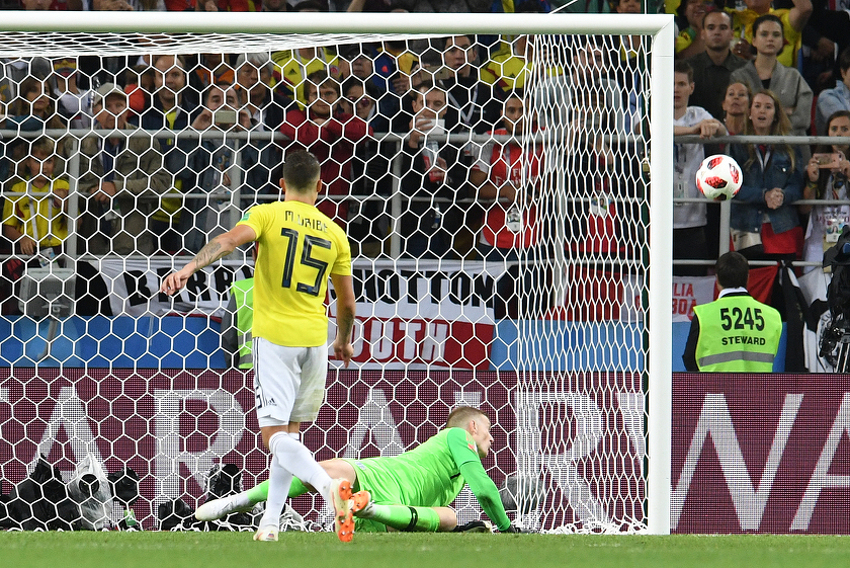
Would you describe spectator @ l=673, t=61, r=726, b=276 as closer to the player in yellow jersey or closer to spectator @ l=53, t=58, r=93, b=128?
the player in yellow jersey

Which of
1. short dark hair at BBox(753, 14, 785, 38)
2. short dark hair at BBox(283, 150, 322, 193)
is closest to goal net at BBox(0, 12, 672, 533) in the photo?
short dark hair at BBox(283, 150, 322, 193)

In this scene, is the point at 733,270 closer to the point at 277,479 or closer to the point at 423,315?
the point at 423,315

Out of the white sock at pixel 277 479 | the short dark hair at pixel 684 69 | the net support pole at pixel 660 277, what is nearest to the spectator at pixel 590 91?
the net support pole at pixel 660 277

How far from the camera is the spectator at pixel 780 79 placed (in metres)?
7.81

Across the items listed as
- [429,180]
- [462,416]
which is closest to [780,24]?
[429,180]

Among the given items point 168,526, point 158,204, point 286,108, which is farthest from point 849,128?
point 168,526

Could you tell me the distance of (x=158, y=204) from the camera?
20.7 ft

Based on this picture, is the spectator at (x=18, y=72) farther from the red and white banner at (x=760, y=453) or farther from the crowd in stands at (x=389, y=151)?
the red and white banner at (x=760, y=453)

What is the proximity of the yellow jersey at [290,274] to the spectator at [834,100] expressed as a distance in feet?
15.8

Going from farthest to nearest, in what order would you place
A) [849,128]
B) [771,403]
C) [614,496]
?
[849,128] → [771,403] → [614,496]

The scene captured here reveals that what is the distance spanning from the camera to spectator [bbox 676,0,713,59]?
8.11m

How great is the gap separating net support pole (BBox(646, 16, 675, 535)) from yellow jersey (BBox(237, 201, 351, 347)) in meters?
1.31

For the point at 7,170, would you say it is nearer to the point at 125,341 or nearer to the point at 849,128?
the point at 125,341

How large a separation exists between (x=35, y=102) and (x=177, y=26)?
2.51m
